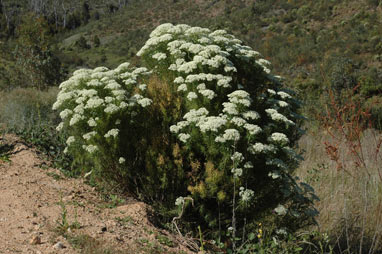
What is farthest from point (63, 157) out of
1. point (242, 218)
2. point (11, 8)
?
point (11, 8)

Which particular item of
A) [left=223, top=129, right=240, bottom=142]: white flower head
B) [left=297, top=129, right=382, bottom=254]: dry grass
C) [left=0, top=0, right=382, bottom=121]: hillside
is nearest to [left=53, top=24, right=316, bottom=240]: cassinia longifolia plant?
[left=223, top=129, right=240, bottom=142]: white flower head

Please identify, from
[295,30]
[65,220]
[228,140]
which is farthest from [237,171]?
[295,30]

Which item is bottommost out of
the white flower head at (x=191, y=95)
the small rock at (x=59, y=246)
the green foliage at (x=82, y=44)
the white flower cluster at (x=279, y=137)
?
the green foliage at (x=82, y=44)

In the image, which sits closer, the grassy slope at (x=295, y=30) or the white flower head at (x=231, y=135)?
the white flower head at (x=231, y=135)

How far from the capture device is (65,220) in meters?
3.10

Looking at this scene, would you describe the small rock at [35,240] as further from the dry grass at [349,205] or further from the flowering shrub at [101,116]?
the dry grass at [349,205]

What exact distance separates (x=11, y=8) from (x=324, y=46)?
6280 centimetres

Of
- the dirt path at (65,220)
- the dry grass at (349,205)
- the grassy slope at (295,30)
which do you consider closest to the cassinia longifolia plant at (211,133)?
the dirt path at (65,220)

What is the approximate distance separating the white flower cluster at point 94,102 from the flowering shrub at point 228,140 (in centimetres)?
43

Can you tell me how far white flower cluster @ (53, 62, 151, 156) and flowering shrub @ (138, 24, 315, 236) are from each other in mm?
426

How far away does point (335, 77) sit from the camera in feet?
44.8

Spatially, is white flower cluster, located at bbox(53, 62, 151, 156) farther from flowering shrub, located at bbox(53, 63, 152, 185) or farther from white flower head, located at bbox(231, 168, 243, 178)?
white flower head, located at bbox(231, 168, 243, 178)

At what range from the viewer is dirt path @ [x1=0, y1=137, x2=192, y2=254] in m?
2.82

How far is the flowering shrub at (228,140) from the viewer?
3.23 metres
